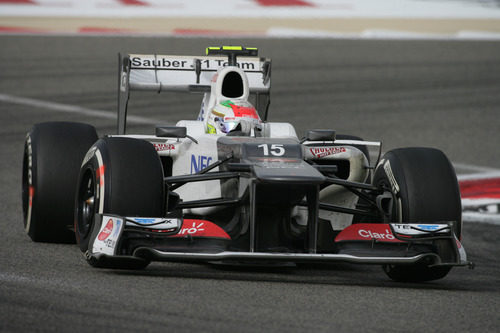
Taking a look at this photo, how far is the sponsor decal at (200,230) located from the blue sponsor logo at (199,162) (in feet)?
3.31

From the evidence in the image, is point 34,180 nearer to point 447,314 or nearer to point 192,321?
point 192,321

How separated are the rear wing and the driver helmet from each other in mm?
1208

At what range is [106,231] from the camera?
718 cm

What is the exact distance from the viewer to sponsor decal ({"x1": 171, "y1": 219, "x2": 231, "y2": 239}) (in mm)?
7199

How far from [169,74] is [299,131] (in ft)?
21.3

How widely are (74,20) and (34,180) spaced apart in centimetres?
2056

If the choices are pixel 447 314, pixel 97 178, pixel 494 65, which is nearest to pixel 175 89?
pixel 97 178

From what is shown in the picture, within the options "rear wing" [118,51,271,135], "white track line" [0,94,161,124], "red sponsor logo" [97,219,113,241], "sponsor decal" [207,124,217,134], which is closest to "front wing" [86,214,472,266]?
"red sponsor logo" [97,219,113,241]

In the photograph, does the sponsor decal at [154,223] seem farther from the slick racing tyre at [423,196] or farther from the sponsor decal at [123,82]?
the sponsor decal at [123,82]

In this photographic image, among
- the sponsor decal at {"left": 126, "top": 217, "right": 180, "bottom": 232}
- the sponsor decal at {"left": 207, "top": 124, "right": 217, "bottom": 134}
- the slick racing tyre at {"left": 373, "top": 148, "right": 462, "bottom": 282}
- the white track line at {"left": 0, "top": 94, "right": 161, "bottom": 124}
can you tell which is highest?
the sponsor decal at {"left": 207, "top": 124, "right": 217, "bottom": 134}

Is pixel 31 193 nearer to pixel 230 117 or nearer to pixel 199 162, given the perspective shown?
pixel 199 162

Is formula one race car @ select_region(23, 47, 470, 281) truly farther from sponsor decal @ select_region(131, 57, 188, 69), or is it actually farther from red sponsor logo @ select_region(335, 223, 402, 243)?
sponsor decal @ select_region(131, 57, 188, 69)

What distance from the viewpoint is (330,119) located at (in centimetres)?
1834

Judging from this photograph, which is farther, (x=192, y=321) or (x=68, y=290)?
(x=68, y=290)
